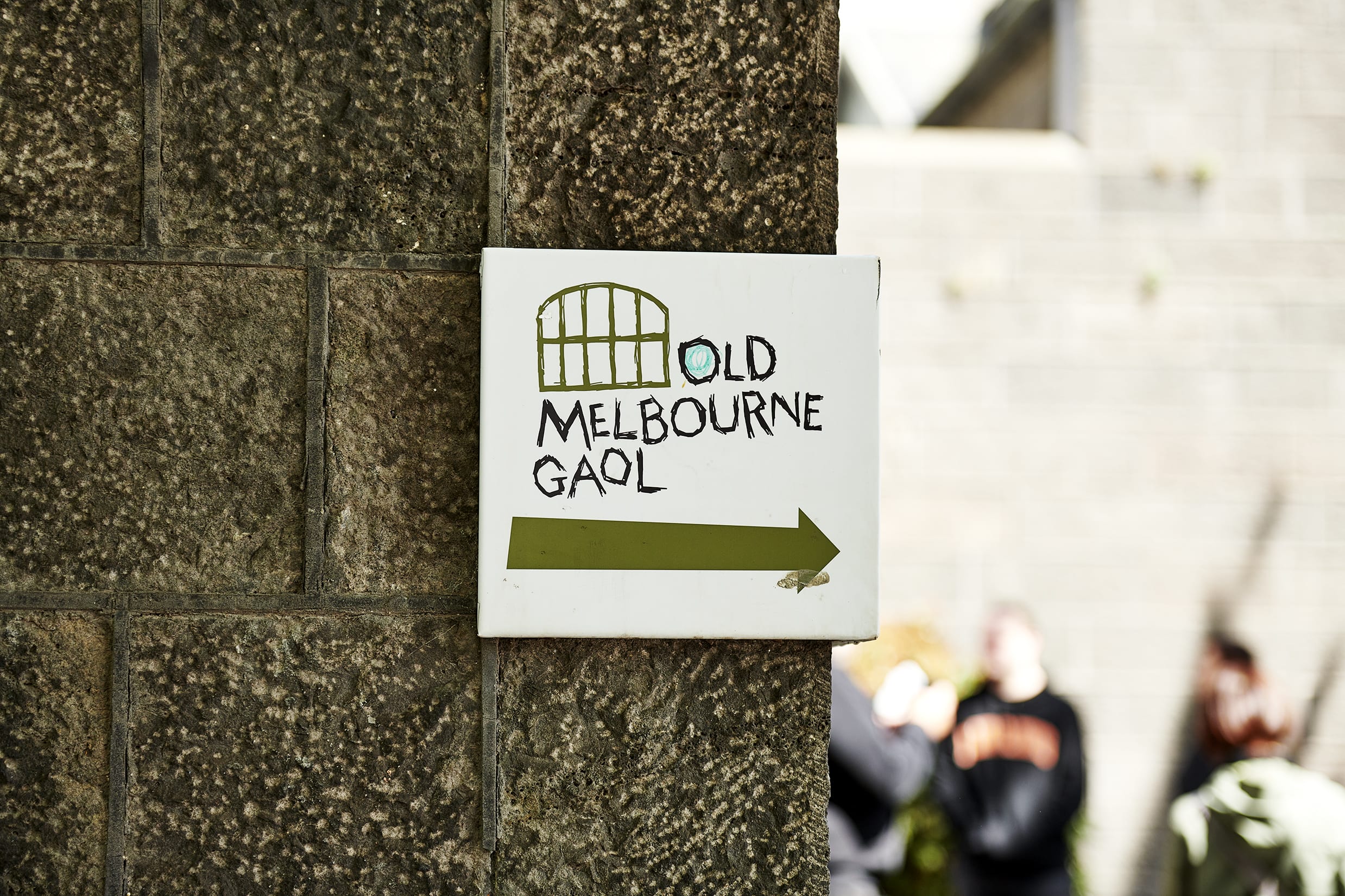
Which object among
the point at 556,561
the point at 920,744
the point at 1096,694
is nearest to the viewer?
the point at 556,561

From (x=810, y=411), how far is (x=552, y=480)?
0.33 meters

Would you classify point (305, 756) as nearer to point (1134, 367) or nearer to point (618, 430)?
point (618, 430)

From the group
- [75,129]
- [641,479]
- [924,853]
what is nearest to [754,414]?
[641,479]

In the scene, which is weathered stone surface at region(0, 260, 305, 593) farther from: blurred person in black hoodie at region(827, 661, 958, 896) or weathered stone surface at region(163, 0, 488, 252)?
blurred person in black hoodie at region(827, 661, 958, 896)

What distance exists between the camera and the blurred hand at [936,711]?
13.6 ft

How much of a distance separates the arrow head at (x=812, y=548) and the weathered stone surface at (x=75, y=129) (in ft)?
2.95

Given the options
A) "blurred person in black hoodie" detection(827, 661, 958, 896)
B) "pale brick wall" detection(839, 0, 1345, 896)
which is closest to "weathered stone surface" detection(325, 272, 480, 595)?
"blurred person in black hoodie" detection(827, 661, 958, 896)

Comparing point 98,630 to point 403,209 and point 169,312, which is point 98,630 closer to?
point 169,312

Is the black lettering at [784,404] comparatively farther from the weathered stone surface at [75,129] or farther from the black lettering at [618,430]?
the weathered stone surface at [75,129]

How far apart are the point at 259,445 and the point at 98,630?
0.30 metres

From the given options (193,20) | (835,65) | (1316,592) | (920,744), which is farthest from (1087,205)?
(193,20)

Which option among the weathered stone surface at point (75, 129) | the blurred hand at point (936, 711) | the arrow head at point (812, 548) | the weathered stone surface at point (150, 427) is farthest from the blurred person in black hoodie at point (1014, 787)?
the weathered stone surface at point (75, 129)

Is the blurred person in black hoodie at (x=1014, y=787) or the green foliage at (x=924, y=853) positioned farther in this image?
the green foliage at (x=924, y=853)

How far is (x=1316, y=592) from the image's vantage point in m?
5.72
